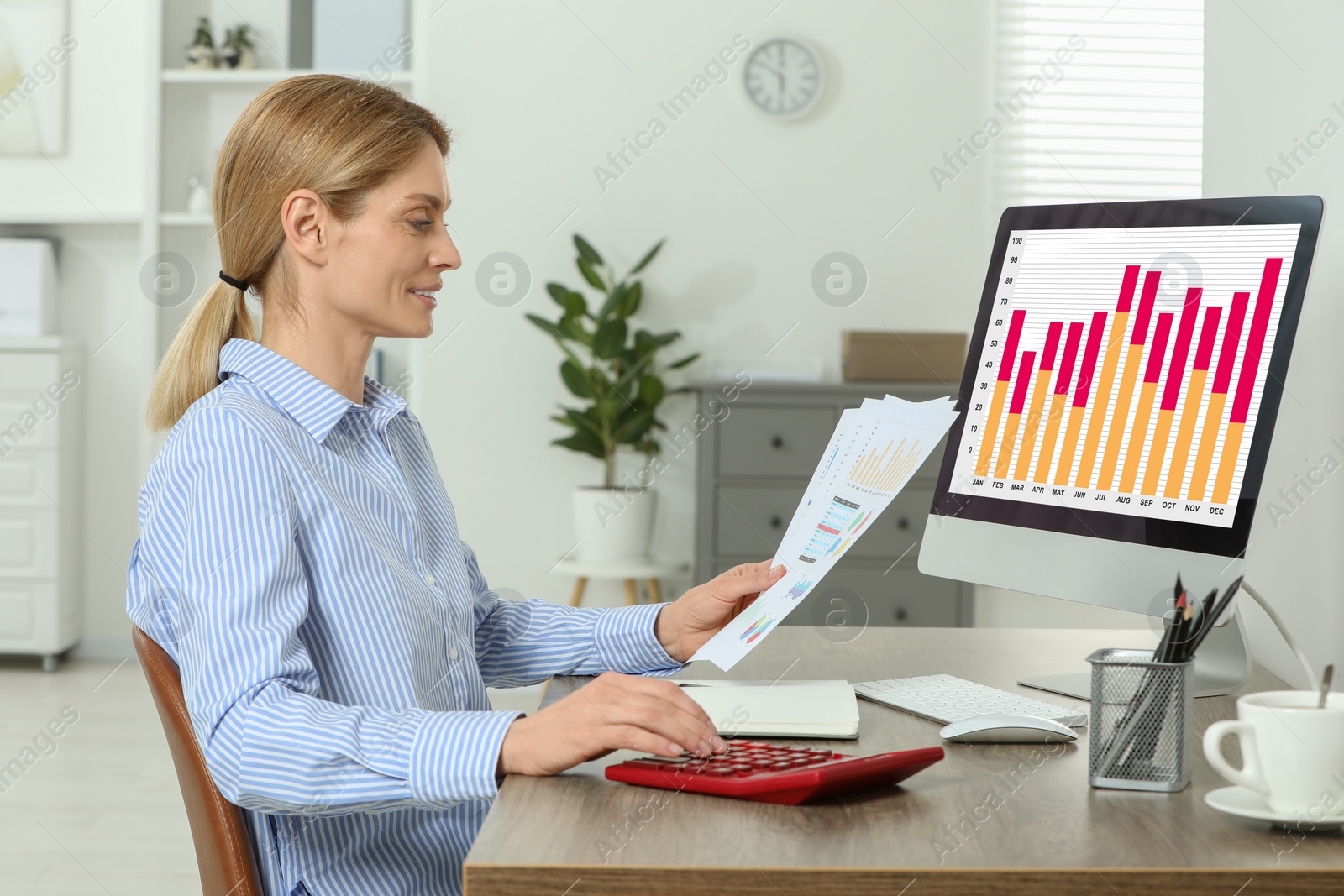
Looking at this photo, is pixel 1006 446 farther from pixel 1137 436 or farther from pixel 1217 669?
pixel 1217 669

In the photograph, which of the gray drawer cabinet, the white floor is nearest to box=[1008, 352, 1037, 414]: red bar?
the white floor

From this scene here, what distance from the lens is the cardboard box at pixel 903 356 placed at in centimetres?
388

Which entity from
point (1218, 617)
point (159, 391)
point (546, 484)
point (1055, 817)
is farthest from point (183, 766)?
point (546, 484)

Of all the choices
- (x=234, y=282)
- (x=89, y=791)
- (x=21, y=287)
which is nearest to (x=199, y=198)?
(x=21, y=287)

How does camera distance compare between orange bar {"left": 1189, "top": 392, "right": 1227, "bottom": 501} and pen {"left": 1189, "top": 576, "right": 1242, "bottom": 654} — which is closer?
pen {"left": 1189, "top": 576, "right": 1242, "bottom": 654}

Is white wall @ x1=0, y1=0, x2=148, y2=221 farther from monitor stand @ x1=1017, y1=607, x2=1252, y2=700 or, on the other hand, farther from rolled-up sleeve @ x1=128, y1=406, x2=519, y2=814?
monitor stand @ x1=1017, y1=607, x2=1252, y2=700

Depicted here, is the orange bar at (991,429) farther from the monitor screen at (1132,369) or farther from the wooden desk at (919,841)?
the wooden desk at (919,841)

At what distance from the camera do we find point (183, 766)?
0.99m

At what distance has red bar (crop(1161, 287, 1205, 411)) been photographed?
1225 millimetres

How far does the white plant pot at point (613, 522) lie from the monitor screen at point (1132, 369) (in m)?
2.57

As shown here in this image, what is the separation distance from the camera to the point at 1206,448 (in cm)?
118

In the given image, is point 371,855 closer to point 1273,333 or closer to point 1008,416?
point 1008,416

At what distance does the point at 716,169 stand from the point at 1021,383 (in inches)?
118

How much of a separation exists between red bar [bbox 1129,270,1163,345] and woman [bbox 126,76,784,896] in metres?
0.47
